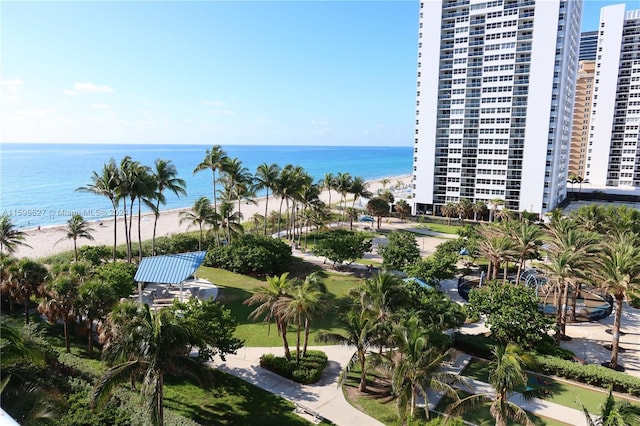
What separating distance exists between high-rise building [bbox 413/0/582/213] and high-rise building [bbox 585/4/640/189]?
29.9m

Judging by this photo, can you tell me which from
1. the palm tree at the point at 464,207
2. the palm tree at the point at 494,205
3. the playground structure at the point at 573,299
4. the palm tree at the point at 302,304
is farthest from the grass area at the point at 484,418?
the palm tree at the point at 494,205

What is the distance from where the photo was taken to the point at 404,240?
39000 millimetres

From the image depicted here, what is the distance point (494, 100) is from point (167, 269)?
63146 mm

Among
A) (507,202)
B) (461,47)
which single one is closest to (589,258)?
(507,202)

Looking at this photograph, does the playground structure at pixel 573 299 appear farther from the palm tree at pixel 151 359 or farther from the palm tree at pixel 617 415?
the palm tree at pixel 151 359

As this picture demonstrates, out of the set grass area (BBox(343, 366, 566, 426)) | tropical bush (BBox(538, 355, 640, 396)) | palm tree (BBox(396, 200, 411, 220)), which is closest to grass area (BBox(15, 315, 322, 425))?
grass area (BBox(343, 366, 566, 426))

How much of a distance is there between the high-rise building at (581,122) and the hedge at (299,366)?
119961 millimetres

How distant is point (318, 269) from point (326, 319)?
13.7 meters

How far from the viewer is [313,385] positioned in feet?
72.9

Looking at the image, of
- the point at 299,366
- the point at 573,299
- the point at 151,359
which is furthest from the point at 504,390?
the point at 573,299

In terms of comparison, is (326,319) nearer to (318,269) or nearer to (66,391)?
(318,269)

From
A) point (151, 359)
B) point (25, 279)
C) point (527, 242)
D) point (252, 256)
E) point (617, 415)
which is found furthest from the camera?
point (252, 256)

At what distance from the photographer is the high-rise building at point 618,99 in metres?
101

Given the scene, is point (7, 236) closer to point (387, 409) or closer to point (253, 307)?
point (253, 307)
